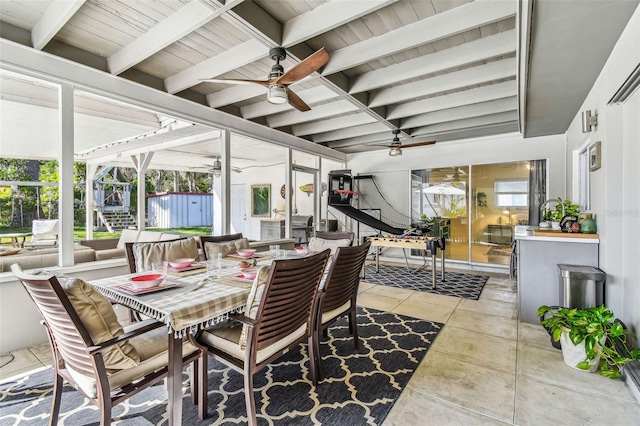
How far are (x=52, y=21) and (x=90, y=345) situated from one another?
8.46 feet

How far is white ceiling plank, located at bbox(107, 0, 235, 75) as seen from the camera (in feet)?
7.34

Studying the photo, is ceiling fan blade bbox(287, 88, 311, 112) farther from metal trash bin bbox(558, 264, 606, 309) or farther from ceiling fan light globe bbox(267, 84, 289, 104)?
metal trash bin bbox(558, 264, 606, 309)

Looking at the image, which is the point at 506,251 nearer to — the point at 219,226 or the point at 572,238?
the point at 572,238

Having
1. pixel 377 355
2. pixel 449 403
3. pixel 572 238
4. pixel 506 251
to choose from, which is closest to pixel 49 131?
pixel 377 355

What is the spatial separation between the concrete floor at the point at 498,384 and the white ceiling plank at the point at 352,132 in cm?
360

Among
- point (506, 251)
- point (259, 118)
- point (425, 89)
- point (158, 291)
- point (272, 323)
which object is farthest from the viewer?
point (506, 251)

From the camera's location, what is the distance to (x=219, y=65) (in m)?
3.05

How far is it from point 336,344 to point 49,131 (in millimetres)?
6207

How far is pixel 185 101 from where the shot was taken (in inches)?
151

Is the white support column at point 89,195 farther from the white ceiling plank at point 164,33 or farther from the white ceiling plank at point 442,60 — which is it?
the white ceiling plank at point 442,60

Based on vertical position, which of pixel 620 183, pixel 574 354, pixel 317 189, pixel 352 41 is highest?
pixel 352 41

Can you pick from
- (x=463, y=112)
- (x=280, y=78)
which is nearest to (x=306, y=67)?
(x=280, y=78)

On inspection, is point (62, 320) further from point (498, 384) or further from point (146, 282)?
point (498, 384)

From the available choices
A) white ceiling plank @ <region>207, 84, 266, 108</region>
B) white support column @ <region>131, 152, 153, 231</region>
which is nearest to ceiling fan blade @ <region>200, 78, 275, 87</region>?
white ceiling plank @ <region>207, 84, 266, 108</region>
